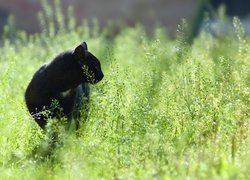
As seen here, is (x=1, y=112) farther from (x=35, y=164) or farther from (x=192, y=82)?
(x=192, y=82)

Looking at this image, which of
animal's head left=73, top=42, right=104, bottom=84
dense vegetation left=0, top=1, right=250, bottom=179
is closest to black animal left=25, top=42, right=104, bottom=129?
animal's head left=73, top=42, right=104, bottom=84

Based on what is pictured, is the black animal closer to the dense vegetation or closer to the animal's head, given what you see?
the animal's head

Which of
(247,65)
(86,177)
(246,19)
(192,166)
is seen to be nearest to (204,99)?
(247,65)

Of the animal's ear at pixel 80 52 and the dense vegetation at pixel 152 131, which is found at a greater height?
the animal's ear at pixel 80 52

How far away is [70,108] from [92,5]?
8107mm

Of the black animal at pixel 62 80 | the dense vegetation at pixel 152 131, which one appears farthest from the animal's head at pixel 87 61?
the dense vegetation at pixel 152 131

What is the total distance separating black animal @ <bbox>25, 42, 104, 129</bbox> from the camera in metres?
5.17

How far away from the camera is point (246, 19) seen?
469 inches

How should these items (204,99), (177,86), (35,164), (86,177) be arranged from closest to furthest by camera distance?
(86,177) → (35,164) → (204,99) → (177,86)

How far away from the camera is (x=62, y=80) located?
17.2 ft

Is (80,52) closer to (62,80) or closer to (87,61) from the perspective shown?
(87,61)

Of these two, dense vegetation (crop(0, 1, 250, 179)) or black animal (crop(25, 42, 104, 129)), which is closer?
dense vegetation (crop(0, 1, 250, 179))

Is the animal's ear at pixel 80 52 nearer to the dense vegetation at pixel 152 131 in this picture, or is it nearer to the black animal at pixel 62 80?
the black animal at pixel 62 80

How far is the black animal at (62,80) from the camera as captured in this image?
5168 millimetres
